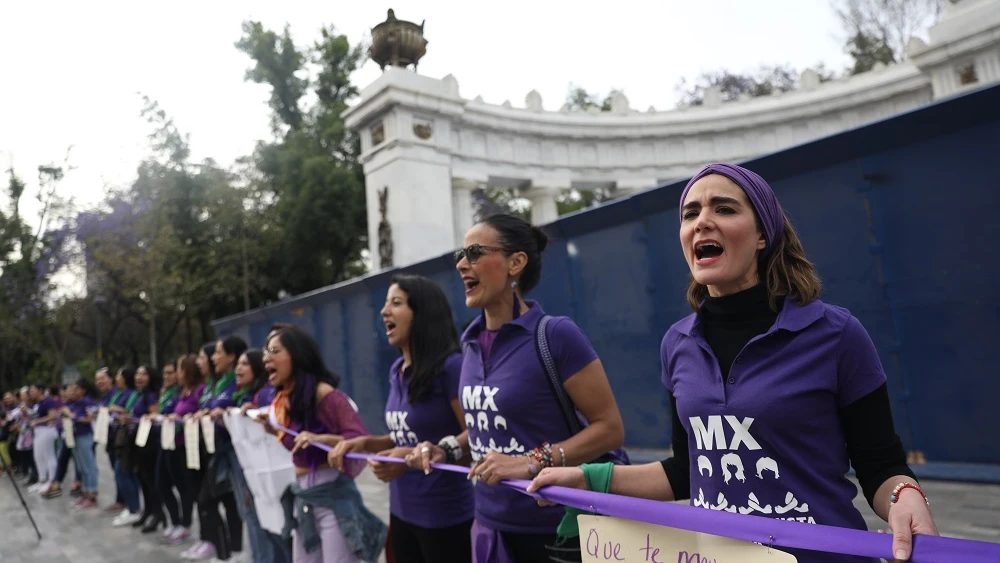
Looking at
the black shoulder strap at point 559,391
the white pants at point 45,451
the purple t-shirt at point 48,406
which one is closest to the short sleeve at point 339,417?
the black shoulder strap at point 559,391

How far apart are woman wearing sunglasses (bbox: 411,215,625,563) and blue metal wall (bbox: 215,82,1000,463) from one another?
170 inches

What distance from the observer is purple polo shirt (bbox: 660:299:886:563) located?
4.92ft

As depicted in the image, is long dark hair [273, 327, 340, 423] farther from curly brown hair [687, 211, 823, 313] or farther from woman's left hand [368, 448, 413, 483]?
curly brown hair [687, 211, 823, 313]

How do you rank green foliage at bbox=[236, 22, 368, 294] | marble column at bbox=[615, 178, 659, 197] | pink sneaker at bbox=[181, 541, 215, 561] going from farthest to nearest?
green foliage at bbox=[236, 22, 368, 294] → marble column at bbox=[615, 178, 659, 197] → pink sneaker at bbox=[181, 541, 215, 561]

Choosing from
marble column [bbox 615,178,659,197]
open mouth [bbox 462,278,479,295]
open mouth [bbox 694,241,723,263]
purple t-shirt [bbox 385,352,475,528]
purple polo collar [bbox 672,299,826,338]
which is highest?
marble column [bbox 615,178,659,197]

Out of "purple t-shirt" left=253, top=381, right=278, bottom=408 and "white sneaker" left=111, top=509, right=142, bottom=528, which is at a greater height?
"purple t-shirt" left=253, top=381, right=278, bottom=408

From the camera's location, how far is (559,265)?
27.6 feet

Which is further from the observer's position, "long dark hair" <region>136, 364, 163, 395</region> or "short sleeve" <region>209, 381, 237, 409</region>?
"long dark hair" <region>136, 364, 163, 395</region>

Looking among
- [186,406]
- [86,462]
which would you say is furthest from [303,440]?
[86,462]

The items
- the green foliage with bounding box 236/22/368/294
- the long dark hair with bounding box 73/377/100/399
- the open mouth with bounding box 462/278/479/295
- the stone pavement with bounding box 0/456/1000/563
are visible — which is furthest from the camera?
the green foliage with bounding box 236/22/368/294

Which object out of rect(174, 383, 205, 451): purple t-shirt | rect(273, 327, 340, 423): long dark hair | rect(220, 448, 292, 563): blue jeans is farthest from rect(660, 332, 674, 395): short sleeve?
rect(174, 383, 205, 451): purple t-shirt

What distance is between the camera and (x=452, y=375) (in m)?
3.36

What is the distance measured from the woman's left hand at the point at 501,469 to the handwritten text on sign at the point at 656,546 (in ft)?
1.46

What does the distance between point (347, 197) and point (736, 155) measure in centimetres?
1411
